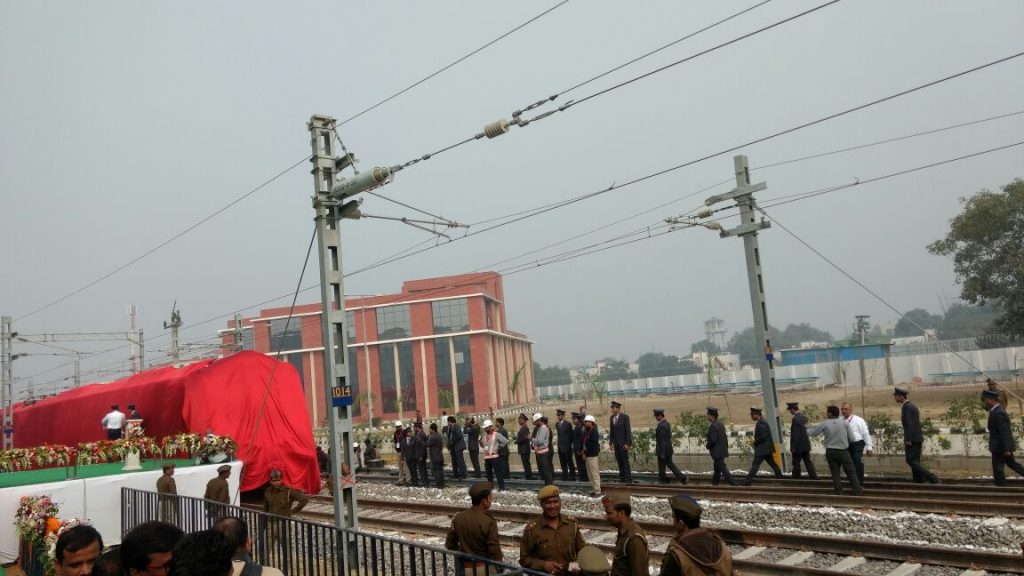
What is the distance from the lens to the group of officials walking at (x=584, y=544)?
4270 millimetres

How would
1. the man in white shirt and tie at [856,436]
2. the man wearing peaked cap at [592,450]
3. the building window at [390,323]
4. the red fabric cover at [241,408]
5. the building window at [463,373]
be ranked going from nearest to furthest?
1. the man in white shirt and tie at [856,436]
2. the man wearing peaked cap at [592,450]
3. the red fabric cover at [241,408]
4. the building window at [463,373]
5. the building window at [390,323]

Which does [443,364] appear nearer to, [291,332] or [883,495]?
[291,332]

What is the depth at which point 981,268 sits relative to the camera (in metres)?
46.7

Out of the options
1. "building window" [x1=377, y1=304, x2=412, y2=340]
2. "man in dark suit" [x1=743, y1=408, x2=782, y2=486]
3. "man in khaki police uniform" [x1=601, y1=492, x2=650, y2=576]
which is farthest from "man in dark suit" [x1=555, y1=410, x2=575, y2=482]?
"building window" [x1=377, y1=304, x2=412, y2=340]

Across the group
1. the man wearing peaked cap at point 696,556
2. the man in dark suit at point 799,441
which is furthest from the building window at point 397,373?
the man wearing peaked cap at point 696,556

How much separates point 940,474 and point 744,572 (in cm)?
1018

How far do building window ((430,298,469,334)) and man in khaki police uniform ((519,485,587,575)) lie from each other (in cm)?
7671

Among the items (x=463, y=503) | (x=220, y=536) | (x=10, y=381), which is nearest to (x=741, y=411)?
(x=463, y=503)

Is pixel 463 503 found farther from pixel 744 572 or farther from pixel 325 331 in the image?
pixel 744 572

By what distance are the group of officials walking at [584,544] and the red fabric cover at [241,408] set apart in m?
11.3

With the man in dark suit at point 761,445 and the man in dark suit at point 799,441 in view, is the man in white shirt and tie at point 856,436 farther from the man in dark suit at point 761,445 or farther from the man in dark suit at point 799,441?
the man in dark suit at point 761,445

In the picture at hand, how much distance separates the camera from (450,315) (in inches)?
3268

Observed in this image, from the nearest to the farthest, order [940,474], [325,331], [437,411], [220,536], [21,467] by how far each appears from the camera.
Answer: [220,536] → [325,331] → [21,467] → [940,474] → [437,411]

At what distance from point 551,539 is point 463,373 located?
253ft
